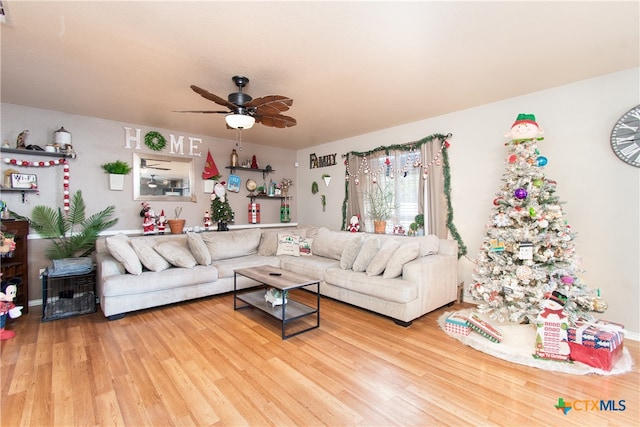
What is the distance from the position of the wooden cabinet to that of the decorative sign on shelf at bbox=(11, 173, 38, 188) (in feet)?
1.68

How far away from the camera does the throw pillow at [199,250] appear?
389cm

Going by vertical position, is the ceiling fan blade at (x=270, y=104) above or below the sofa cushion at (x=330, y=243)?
above

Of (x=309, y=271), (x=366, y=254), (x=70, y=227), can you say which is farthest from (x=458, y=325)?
(x=70, y=227)

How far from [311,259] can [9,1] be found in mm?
3690

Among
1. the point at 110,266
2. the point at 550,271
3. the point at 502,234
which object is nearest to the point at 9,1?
the point at 110,266

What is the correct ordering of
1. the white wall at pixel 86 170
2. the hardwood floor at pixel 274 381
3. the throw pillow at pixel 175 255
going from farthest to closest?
1. the throw pillow at pixel 175 255
2. the white wall at pixel 86 170
3. the hardwood floor at pixel 274 381

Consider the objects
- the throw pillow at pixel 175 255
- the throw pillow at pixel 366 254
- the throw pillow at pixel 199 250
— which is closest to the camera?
the throw pillow at pixel 366 254

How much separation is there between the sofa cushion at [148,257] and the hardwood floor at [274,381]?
0.75m

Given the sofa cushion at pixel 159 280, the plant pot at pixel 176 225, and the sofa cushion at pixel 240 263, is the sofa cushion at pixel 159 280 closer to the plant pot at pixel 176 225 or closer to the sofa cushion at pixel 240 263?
the sofa cushion at pixel 240 263

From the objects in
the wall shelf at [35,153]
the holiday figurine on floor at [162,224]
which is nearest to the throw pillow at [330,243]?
the holiday figurine on floor at [162,224]

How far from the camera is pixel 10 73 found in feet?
8.93

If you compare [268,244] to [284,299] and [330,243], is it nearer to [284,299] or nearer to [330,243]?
[330,243]

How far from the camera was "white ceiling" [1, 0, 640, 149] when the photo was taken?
1.88 meters

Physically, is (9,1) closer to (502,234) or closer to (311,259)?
(311,259)
